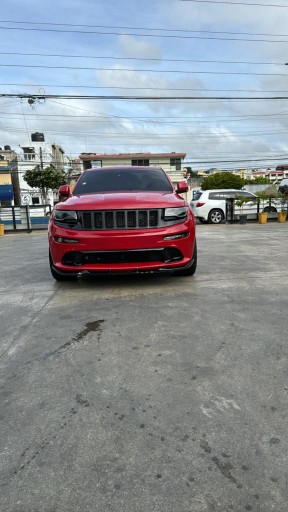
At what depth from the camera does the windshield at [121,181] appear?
5172 mm

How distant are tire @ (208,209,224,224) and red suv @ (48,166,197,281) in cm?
1123

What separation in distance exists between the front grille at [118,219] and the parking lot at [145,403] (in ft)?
2.69

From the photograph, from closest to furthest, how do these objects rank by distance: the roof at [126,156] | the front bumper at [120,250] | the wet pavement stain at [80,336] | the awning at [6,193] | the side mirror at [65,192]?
the wet pavement stain at [80,336] < the front bumper at [120,250] < the side mirror at [65,192] < the awning at [6,193] < the roof at [126,156]

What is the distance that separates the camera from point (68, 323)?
11.3 ft

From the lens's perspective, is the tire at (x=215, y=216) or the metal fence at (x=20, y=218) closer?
the metal fence at (x=20, y=218)

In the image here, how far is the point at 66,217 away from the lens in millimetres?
4277

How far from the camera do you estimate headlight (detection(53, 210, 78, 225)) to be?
4.24 meters

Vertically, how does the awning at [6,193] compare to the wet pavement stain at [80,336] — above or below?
above

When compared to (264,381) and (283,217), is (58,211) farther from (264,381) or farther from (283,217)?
(283,217)

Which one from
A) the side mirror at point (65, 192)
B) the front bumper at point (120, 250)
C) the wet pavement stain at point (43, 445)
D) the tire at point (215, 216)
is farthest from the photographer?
the tire at point (215, 216)

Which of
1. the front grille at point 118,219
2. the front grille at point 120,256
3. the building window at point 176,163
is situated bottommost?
the front grille at point 120,256

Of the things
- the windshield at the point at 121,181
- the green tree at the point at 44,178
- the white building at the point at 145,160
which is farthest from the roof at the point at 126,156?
the windshield at the point at 121,181

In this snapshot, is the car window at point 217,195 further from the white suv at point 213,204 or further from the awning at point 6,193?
the awning at point 6,193

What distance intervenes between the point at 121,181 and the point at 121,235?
4.94 feet
